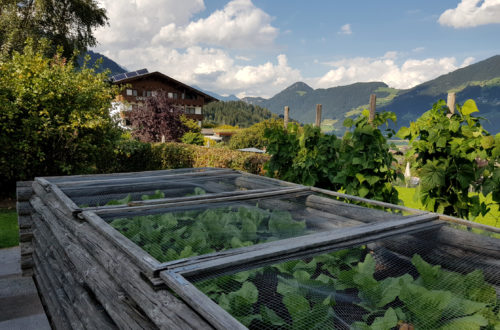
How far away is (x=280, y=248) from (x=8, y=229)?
6115mm

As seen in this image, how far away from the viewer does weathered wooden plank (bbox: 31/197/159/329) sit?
1253mm

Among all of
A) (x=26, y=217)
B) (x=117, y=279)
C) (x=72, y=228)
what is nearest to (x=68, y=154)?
(x=26, y=217)

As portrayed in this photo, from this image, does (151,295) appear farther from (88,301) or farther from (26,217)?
(26,217)

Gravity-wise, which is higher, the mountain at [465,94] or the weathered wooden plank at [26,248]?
the mountain at [465,94]

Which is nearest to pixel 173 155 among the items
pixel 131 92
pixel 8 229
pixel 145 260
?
pixel 8 229

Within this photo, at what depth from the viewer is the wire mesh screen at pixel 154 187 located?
8.65 ft

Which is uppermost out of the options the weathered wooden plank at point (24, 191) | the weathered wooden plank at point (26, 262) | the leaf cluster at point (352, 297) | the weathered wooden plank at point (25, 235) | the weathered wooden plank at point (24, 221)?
the leaf cluster at point (352, 297)

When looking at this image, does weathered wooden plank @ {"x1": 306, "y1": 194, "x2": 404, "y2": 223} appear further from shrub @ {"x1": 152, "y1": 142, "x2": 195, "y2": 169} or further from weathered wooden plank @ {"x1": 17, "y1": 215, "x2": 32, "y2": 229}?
shrub @ {"x1": 152, "y1": 142, "x2": 195, "y2": 169}

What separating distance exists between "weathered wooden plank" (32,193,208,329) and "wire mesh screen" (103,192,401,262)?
125 mm

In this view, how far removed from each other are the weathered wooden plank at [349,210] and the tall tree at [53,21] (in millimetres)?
19536

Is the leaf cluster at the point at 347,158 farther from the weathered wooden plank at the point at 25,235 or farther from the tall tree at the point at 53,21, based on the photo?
the tall tree at the point at 53,21

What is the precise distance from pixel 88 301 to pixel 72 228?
1.54ft

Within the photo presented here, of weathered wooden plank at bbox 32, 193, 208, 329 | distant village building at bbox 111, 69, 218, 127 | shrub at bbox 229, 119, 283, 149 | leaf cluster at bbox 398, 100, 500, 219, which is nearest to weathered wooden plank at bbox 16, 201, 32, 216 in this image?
weathered wooden plank at bbox 32, 193, 208, 329

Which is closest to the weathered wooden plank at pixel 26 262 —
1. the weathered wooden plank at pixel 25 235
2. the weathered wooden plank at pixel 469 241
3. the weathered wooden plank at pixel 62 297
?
the weathered wooden plank at pixel 25 235
